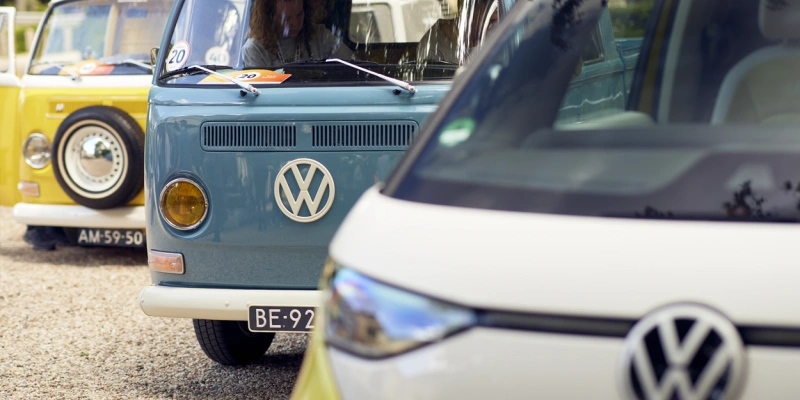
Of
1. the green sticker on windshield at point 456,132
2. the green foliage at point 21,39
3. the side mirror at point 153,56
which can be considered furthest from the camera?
the green foliage at point 21,39

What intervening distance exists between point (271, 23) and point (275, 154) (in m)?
0.74

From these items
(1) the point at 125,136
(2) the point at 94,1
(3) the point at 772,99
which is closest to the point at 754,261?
(3) the point at 772,99

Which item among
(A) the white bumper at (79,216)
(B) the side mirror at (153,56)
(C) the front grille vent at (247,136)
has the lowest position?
(A) the white bumper at (79,216)

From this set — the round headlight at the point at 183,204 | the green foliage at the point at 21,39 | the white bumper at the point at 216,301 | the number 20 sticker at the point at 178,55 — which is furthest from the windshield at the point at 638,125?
the green foliage at the point at 21,39

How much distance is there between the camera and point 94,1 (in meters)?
8.48

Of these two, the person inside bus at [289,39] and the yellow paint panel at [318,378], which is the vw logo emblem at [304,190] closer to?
the person inside bus at [289,39]

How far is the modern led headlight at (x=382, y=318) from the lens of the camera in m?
1.72

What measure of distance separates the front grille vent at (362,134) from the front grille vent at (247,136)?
12 cm

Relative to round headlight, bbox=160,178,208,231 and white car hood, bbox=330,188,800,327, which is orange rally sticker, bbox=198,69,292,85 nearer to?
round headlight, bbox=160,178,208,231

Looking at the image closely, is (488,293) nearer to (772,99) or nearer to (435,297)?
(435,297)

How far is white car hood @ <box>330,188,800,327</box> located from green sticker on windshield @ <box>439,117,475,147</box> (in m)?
0.34

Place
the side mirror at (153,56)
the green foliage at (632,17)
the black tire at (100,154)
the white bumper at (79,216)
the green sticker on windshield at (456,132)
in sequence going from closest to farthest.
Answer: the green sticker on windshield at (456,132) → the green foliage at (632,17) → the side mirror at (153,56) → the black tire at (100,154) → the white bumper at (79,216)

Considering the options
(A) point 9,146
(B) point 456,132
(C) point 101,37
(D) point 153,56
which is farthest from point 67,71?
(B) point 456,132

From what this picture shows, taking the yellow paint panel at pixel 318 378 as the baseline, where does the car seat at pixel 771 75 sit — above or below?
above
